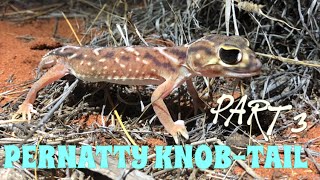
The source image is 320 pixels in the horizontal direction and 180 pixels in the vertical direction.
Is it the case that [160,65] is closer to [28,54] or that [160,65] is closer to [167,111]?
[167,111]

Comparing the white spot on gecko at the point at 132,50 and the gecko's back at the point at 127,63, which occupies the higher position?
the white spot on gecko at the point at 132,50

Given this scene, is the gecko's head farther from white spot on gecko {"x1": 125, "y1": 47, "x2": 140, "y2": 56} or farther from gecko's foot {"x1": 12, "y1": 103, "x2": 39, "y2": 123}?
gecko's foot {"x1": 12, "y1": 103, "x2": 39, "y2": 123}

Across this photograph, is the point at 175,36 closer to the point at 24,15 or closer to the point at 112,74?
the point at 112,74

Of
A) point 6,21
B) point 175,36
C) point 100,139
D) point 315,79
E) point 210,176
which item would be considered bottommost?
point 210,176

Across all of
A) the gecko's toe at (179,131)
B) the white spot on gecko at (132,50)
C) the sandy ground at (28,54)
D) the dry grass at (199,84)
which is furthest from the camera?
the white spot on gecko at (132,50)

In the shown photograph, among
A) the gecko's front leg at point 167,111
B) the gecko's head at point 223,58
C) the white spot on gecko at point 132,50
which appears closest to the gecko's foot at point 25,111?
the white spot on gecko at point 132,50

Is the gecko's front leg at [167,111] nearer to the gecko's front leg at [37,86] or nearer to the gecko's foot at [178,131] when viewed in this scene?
the gecko's foot at [178,131]

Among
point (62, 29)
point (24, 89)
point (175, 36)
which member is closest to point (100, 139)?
point (24, 89)

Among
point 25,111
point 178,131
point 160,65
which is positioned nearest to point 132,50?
point 160,65
